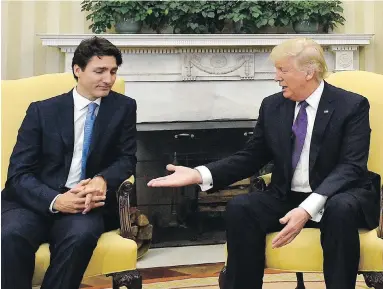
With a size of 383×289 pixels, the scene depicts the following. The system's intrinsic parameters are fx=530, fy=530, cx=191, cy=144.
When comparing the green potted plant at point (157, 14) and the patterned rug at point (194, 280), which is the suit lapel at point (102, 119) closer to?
the patterned rug at point (194, 280)

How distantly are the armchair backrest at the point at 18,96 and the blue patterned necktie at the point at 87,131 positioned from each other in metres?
0.28

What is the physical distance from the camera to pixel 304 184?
203 centimetres

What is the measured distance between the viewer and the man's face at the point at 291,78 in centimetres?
200

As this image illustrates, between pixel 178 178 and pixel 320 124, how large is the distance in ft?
1.87

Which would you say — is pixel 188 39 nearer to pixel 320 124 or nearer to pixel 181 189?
pixel 181 189

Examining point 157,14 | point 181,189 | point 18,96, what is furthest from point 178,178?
point 157,14

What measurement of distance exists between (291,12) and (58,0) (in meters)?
1.65

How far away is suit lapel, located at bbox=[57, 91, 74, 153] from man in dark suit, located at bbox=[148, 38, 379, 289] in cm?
41

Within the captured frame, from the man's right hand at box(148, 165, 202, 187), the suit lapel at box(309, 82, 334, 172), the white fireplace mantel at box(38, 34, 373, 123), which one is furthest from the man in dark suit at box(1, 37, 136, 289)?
the white fireplace mantel at box(38, 34, 373, 123)

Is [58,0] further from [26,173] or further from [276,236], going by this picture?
[276,236]

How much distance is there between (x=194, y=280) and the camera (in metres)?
3.01

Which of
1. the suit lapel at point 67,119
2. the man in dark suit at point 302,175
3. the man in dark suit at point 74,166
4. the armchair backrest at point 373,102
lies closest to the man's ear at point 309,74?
the man in dark suit at point 302,175

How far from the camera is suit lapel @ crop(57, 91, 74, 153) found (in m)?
2.07

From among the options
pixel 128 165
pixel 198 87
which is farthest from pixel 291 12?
pixel 128 165
